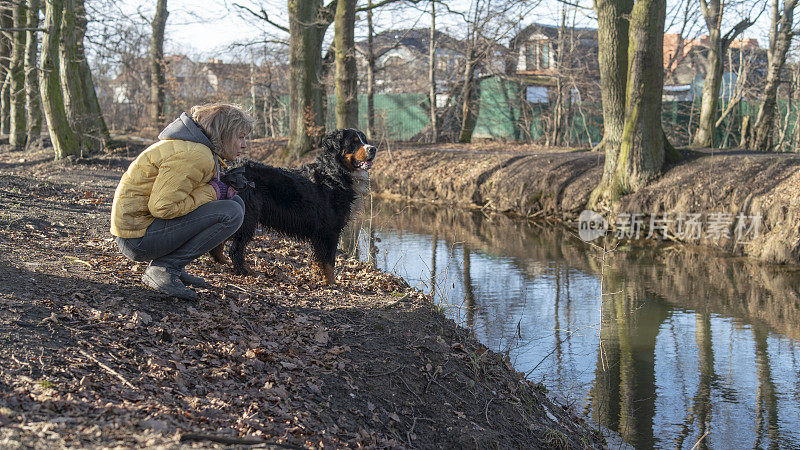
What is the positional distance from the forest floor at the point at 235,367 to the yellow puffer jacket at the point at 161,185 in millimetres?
565

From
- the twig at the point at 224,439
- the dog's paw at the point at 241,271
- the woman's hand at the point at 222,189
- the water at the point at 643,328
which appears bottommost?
the water at the point at 643,328

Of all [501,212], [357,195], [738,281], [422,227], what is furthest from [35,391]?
[501,212]

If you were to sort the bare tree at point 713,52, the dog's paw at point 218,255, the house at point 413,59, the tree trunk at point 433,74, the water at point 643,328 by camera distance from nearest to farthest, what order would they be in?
1. the water at point 643,328
2. the dog's paw at point 218,255
3. the bare tree at point 713,52
4. the tree trunk at point 433,74
5. the house at point 413,59

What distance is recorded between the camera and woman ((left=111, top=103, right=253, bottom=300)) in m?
4.63

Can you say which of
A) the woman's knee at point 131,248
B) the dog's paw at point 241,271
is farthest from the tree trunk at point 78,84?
the woman's knee at point 131,248

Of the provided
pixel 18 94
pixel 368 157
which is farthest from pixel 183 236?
Result: pixel 18 94

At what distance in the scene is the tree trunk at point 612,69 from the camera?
48.1 feet

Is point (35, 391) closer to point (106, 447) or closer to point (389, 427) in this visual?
point (106, 447)

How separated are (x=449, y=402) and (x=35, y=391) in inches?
101

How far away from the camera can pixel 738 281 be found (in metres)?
10.2

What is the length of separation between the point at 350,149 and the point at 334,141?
0.62ft

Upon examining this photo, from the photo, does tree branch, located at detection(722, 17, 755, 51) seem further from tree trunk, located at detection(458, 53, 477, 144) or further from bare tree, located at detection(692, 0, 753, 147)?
tree trunk, located at detection(458, 53, 477, 144)

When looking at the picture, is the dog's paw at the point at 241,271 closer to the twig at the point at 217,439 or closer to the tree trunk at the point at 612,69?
the twig at the point at 217,439

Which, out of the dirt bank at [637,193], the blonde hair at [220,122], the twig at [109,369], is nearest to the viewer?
the twig at [109,369]
